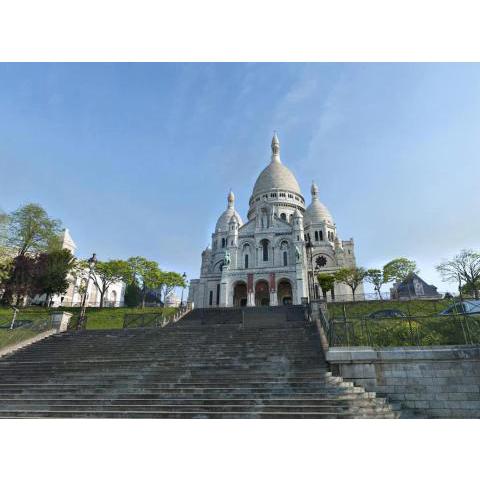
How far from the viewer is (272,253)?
42969 millimetres

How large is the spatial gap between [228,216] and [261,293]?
20097 mm

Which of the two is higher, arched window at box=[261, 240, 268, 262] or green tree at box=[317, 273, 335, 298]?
arched window at box=[261, 240, 268, 262]

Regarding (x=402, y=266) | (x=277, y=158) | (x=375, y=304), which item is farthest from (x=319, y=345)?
(x=277, y=158)

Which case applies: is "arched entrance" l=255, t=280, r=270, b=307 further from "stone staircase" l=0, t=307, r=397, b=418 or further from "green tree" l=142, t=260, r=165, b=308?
"stone staircase" l=0, t=307, r=397, b=418

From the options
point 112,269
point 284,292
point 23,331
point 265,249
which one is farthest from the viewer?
point 265,249

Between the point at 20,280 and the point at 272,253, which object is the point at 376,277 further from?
the point at 20,280

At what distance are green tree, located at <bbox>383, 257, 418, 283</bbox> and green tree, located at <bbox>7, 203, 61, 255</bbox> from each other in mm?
39604

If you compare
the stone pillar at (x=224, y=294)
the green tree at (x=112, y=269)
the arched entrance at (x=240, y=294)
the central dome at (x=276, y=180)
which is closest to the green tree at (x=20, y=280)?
the green tree at (x=112, y=269)

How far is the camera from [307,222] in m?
56.4

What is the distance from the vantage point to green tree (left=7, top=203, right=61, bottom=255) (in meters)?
37.2

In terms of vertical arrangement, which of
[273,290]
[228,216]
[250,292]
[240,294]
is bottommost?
[250,292]

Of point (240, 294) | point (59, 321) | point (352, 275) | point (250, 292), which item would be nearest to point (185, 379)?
point (59, 321)

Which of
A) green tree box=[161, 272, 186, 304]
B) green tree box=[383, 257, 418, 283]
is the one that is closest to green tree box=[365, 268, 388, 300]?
green tree box=[383, 257, 418, 283]

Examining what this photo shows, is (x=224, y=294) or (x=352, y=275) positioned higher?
(x=352, y=275)
